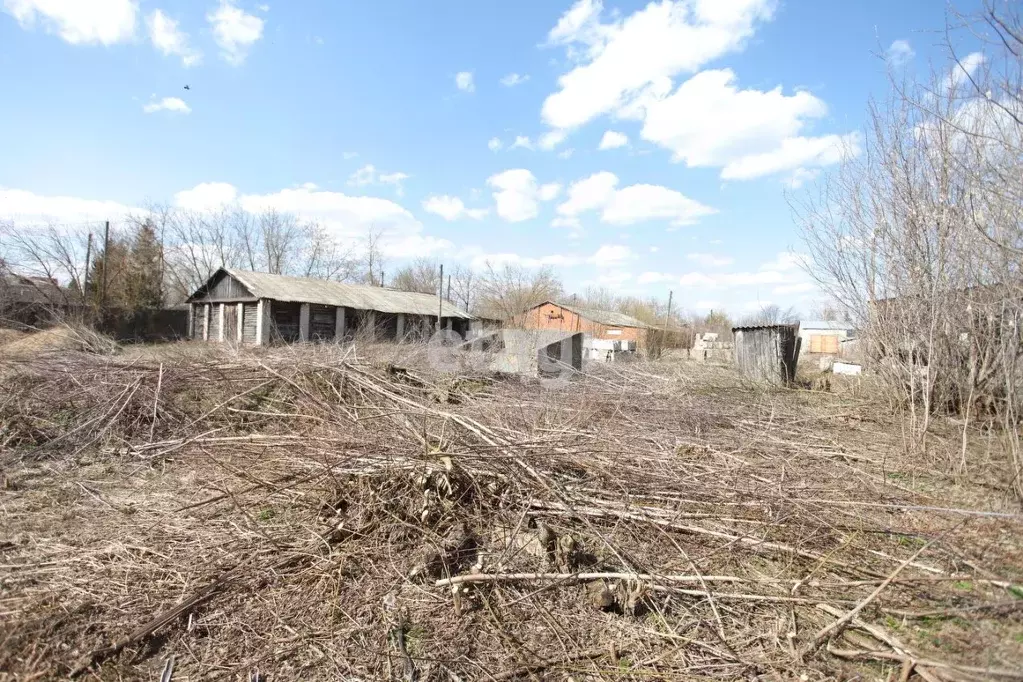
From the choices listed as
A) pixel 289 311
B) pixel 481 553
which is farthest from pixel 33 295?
pixel 481 553

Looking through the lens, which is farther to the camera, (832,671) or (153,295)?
(153,295)

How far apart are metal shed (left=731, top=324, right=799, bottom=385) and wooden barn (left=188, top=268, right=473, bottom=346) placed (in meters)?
10.2

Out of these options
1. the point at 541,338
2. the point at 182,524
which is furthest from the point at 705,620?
the point at 541,338

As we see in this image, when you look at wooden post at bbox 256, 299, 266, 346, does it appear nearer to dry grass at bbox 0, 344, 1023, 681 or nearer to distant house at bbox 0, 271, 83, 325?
distant house at bbox 0, 271, 83, 325

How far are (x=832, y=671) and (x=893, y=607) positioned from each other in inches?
31.5

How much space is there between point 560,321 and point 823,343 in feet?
52.8

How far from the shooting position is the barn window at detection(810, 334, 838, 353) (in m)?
31.6

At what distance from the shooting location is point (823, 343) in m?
32.6

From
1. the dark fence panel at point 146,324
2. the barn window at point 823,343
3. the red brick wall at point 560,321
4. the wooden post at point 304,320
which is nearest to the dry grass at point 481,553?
the wooden post at point 304,320

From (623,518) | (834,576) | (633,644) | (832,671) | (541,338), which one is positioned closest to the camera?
(832,671)

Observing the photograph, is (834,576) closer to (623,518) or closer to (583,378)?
(623,518)

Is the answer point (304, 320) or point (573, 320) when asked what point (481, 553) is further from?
point (573, 320)

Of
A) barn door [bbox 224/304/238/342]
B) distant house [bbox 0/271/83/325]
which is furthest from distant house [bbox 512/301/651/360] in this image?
distant house [bbox 0/271/83/325]

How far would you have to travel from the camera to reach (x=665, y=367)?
1316 centimetres
